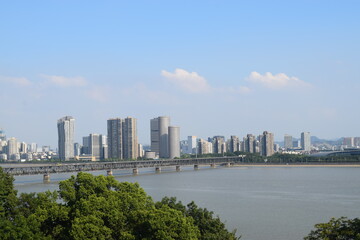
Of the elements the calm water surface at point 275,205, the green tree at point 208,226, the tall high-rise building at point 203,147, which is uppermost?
the tall high-rise building at point 203,147

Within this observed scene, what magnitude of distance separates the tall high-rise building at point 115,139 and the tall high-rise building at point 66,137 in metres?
18.6

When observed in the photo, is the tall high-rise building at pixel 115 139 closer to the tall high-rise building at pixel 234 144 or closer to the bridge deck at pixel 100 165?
the tall high-rise building at pixel 234 144

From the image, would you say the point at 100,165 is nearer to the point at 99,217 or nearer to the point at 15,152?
the point at 99,217

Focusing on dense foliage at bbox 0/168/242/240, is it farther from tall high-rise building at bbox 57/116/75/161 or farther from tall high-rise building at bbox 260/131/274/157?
tall high-rise building at bbox 57/116/75/161

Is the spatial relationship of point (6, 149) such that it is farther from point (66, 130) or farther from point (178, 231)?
point (178, 231)

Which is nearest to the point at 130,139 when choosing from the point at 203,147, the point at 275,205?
the point at 203,147

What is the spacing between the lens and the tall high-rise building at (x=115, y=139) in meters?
113

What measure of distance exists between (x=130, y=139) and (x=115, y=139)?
4.30 m

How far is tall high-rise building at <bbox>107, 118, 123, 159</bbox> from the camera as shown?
112625 millimetres

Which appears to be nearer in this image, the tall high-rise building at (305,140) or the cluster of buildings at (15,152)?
the cluster of buildings at (15,152)

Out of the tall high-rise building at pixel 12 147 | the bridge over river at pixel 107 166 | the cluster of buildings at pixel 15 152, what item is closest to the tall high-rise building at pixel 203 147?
the bridge over river at pixel 107 166

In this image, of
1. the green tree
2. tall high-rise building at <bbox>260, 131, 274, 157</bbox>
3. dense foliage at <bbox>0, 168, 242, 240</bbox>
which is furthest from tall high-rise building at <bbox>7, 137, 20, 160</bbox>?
the green tree

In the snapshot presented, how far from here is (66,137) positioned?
13188 centimetres

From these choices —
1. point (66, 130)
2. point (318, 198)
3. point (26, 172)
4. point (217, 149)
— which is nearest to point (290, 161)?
point (217, 149)
